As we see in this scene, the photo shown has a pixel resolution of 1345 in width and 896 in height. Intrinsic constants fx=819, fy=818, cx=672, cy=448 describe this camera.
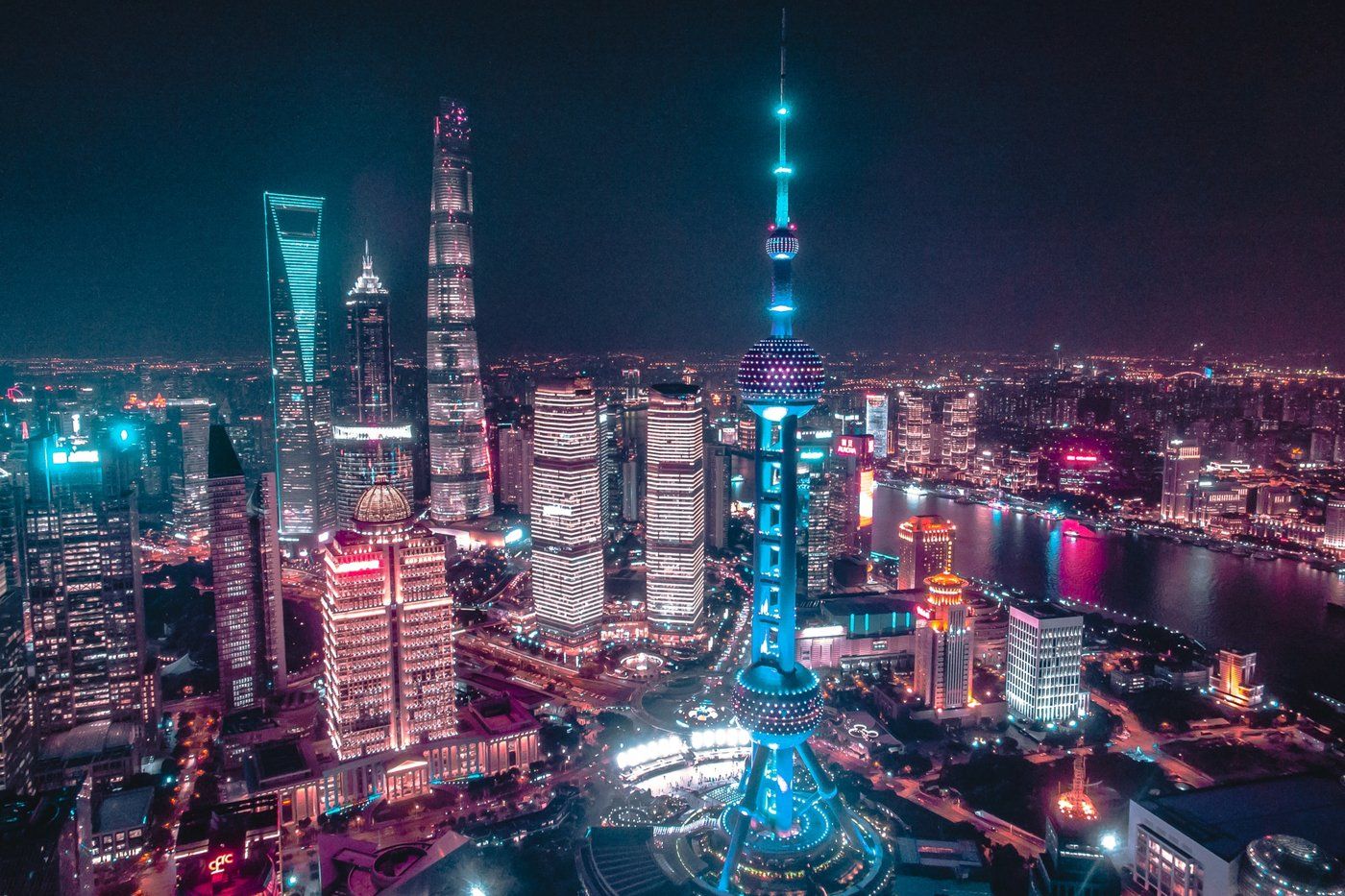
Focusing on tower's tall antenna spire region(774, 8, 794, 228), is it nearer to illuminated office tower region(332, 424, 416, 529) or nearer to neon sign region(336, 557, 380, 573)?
neon sign region(336, 557, 380, 573)

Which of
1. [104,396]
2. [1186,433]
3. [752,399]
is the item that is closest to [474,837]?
[752,399]

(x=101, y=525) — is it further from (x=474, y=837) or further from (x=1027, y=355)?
(x=1027, y=355)

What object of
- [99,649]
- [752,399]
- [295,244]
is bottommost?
[99,649]

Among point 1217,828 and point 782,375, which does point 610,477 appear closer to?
point 782,375

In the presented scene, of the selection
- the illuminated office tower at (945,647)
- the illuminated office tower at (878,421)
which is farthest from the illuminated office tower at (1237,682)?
the illuminated office tower at (878,421)

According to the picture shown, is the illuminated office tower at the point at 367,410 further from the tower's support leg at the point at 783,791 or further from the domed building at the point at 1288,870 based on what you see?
the domed building at the point at 1288,870
